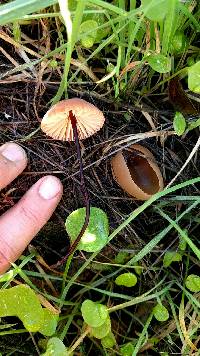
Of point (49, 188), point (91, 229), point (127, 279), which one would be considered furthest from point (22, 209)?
point (127, 279)

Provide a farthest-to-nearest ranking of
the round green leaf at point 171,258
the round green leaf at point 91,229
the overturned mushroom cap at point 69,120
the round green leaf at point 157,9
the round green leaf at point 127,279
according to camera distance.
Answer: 1. the round green leaf at point 171,258
2. the round green leaf at point 127,279
3. the round green leaf at point 91,229
4. the overturned mushroom cap at point 69,120
5. the round green leaf at point 157,9

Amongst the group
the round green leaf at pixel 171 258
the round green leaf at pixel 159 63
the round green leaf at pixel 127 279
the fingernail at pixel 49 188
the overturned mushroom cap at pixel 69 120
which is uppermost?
the round green leaf at pixel 159 63

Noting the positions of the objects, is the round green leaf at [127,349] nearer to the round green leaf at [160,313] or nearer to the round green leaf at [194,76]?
the round green leaf at [160,313]

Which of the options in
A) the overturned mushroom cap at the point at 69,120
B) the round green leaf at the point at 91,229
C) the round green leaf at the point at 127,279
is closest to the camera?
the overturned mushroom cap at the point at 69,120

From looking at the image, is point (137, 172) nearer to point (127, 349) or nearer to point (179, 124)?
point (179, 124)

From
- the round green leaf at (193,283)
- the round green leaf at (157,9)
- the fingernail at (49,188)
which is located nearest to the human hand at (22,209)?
the fingernail at (49,188)

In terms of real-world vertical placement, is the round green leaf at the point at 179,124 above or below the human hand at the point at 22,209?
above
